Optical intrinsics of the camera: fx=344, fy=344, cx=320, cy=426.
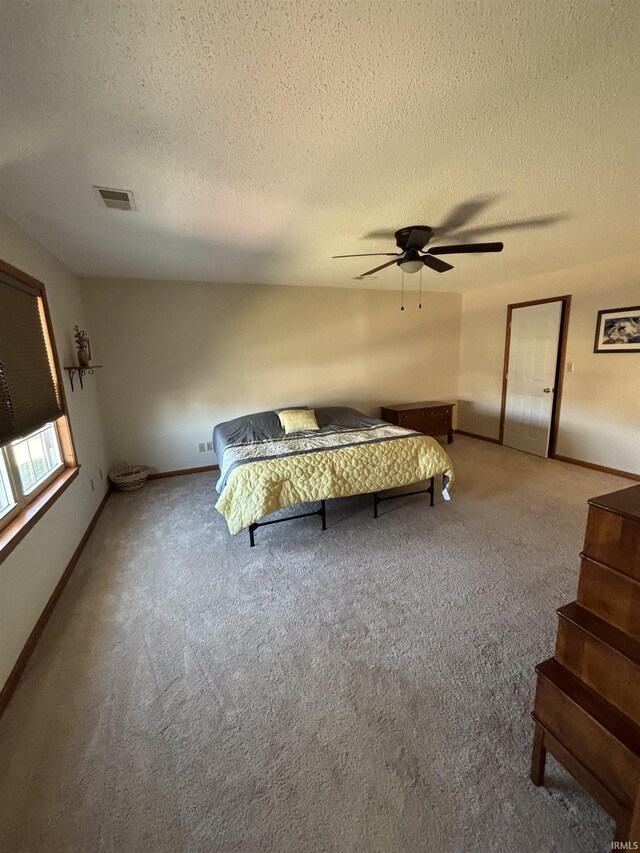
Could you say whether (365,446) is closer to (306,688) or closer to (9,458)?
(306,688)

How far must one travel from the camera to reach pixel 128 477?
378 centimetres

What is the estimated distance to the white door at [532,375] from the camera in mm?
4266

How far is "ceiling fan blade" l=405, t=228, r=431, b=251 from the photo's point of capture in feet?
7.64

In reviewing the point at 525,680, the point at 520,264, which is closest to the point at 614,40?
the point at 525,680

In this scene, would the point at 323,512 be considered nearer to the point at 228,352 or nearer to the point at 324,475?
the point at 324,475

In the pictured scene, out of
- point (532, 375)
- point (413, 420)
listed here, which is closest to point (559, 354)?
point (532, 375)

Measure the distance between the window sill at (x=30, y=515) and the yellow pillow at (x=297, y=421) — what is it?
6.57 feet

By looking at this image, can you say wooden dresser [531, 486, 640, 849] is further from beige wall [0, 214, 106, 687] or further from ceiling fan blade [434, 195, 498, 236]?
beige wall [0, 214, 106, 687]

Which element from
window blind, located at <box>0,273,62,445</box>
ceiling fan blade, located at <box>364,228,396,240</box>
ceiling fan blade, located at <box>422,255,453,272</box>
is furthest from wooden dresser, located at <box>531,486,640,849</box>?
window blind, located at <box>0,273,62,445</box>

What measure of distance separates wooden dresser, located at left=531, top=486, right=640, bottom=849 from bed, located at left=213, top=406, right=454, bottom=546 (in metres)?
1.84

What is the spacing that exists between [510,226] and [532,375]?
247cm

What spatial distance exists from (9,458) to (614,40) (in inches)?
123

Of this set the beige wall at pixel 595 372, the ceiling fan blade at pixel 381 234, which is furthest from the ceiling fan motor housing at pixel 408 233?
the beige wall at pixel 595 372

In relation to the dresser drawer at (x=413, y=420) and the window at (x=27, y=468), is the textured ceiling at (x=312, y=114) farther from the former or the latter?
the dresser drawer at (x=413, y=420)
